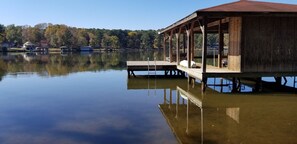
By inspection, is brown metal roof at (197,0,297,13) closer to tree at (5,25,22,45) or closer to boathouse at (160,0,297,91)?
boathouse at (160,0,297,91)

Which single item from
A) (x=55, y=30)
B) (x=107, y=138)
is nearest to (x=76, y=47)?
(x=55, y=30)

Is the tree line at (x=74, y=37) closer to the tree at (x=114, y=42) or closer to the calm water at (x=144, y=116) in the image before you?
the tree at (x=114, y=42)

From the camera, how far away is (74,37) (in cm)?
12975

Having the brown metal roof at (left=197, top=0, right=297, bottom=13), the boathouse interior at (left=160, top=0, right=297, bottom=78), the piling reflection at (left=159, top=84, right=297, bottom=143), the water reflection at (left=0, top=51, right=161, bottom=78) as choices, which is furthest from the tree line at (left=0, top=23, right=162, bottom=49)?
the piling reflection at (left=159, top=84, right=297, bottom=143)

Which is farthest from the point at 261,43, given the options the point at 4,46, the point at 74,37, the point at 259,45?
the point at 74,37

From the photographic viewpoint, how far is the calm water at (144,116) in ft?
30.6

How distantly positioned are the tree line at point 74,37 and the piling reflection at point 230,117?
355 feet

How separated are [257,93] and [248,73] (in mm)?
1319

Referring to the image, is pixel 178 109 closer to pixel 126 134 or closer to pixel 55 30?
pixel 126 134

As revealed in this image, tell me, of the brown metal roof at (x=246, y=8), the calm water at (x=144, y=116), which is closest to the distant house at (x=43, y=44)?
the calm water at (x=144, y=116)

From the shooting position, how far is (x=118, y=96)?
56.2 ft

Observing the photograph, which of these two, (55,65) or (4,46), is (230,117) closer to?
(55,65)

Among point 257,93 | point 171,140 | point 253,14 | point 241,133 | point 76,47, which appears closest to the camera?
point 171,140

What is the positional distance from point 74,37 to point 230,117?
12366cm
